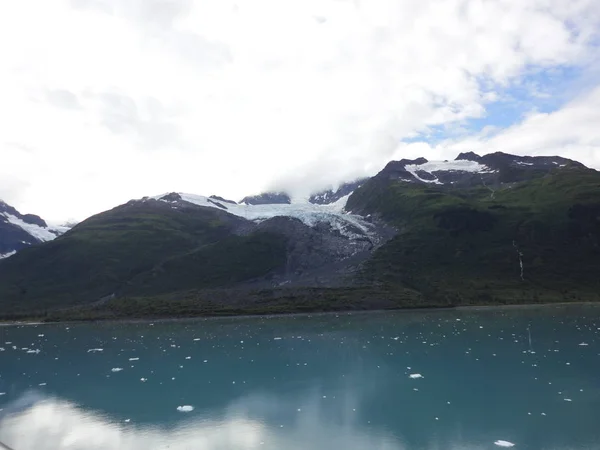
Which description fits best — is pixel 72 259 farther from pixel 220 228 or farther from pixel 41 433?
pixel 41 433

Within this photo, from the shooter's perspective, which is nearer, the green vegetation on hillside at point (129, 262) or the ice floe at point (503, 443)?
the ice floe at point (503, 443)

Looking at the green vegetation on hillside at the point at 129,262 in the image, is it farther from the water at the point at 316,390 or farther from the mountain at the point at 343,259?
the water at the point at 316,390

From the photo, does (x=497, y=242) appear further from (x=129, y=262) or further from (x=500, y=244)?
(x=129, y=262)

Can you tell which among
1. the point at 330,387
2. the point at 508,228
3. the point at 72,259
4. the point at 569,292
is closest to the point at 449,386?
the point at 330,387

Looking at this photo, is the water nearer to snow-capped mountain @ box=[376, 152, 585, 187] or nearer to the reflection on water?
the reflection on water

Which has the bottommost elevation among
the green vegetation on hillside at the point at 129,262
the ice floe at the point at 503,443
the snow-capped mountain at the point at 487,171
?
the ice floe at the point at 503,443

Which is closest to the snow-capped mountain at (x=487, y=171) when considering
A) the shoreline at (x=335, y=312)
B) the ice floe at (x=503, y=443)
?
the shoreline at (x=335, y=312)
